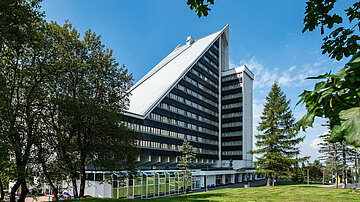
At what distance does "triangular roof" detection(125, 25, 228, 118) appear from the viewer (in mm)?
54362

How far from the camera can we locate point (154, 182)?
3969 centimetres

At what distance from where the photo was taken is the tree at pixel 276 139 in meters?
47.6

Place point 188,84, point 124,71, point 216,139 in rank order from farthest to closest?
point 216,139 → point 188,84 → point 124,71

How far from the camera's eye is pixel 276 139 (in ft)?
165

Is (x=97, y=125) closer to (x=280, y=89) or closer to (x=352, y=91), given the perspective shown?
(x=352, y=91)

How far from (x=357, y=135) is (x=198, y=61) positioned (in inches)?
2908

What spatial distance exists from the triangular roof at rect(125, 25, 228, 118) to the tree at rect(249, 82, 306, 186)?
22770 mm

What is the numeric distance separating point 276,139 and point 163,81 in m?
30.8

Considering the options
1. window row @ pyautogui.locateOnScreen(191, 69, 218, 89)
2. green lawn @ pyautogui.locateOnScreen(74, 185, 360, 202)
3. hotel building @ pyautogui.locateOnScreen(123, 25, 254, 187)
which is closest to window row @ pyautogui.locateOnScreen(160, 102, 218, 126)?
hotel building @ pyautogui.locateOnScreen(123, 25, 254, 187)

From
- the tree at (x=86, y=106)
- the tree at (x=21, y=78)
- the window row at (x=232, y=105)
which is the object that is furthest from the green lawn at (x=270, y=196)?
the window row at (x=232, y=105)

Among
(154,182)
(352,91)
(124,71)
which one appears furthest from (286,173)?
(352,91)

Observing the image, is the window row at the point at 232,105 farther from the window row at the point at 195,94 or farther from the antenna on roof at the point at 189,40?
the antenna on roof at the point at 189,40

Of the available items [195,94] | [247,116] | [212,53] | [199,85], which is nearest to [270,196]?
[195,94]

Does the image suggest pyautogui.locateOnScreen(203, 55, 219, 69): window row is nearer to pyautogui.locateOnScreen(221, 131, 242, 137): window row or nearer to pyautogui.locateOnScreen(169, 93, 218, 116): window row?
pyautogui.locateOnScreen(169, 93, 218, 116): window row
